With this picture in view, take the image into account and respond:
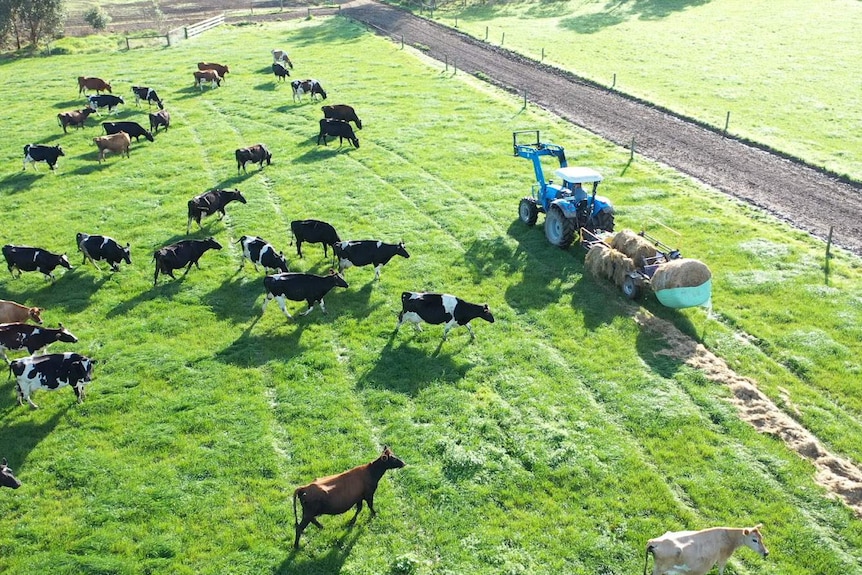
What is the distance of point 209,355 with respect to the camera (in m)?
17.1

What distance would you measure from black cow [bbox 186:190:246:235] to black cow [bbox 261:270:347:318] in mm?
6626

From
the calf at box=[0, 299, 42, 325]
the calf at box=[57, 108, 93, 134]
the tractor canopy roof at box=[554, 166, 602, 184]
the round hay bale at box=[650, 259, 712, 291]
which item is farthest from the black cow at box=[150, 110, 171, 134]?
the round hay bale at box=[650, 259, 712, 291]

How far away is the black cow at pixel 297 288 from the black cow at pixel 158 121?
2004cm

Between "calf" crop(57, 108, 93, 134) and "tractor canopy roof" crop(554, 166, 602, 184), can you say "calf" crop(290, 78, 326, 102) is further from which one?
"tractor canopy roof" crop(554, 166, 602, 184)

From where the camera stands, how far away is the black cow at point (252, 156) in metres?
28.8

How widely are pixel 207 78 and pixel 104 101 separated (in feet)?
22.9

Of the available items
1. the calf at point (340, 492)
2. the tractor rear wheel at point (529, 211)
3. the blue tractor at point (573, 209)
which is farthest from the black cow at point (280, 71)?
the calf at point (340, 492)

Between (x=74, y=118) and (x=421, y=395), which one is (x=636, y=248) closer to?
(x=421, y=395)

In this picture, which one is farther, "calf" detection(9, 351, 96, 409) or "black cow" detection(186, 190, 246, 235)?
"black cow" detection(186, 190, 246, 235)

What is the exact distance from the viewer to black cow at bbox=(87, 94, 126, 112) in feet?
122

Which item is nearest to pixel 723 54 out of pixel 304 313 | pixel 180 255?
pixel 304 313

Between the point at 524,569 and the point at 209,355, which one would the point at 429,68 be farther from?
the point at 524,569

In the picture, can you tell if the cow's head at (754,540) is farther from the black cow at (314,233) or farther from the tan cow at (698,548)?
the black cow at (314,233)

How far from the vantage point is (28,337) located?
16609mm
